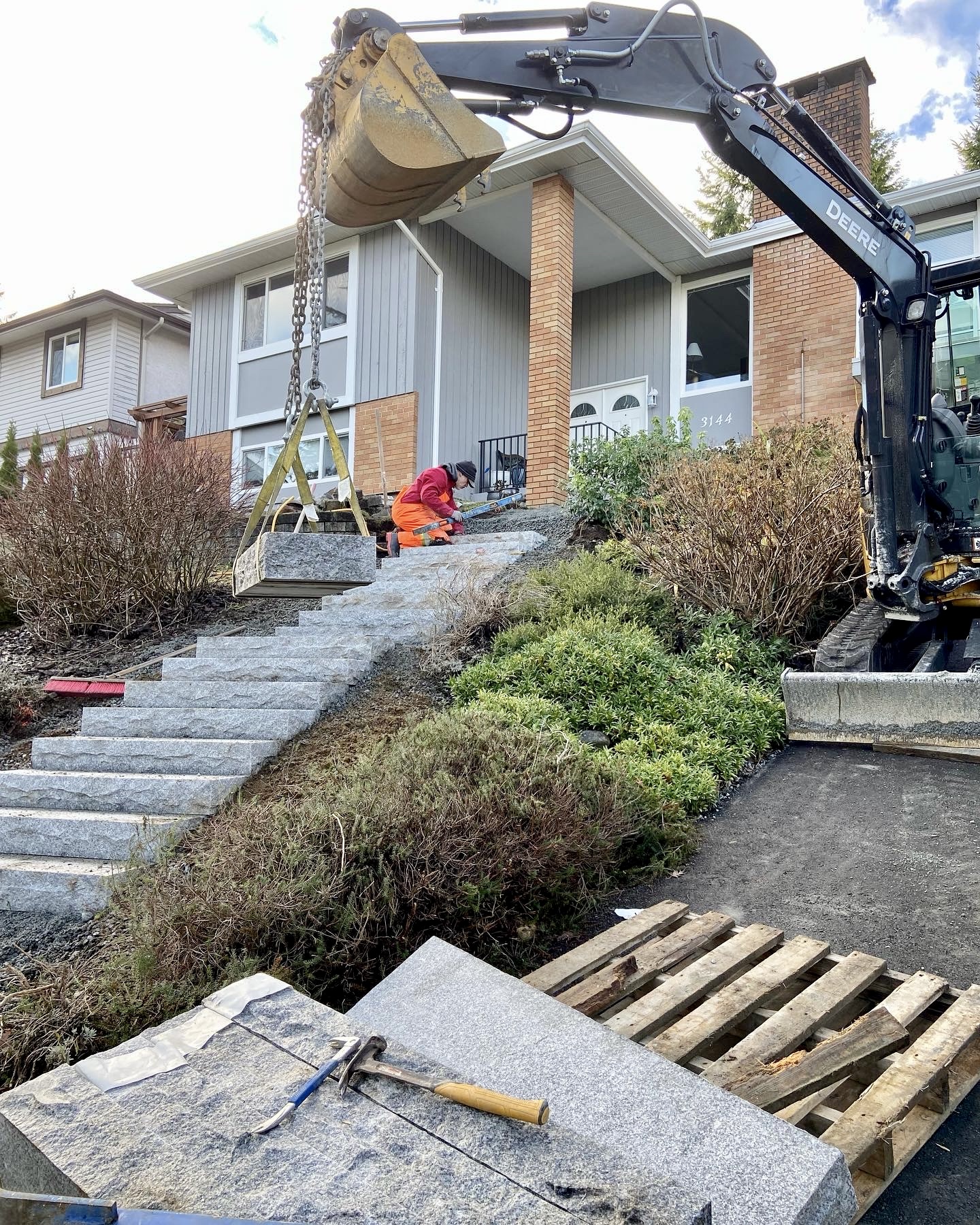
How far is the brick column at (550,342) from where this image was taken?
12.4 m

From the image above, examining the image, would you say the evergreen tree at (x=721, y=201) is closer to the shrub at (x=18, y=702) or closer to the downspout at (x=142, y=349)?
the downspout at (x=142, y=349)

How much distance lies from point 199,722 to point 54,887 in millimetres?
1730

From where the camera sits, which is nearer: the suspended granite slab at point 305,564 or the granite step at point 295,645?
the suspended granite slab at point 305,564

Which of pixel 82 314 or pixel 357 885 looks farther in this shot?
pixel 82 314

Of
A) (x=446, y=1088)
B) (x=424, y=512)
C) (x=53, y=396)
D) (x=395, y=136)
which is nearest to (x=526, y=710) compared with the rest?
(x=395, y=136)

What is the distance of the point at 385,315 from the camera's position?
14.7m

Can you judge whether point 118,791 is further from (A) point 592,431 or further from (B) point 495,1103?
(A) point 592,431

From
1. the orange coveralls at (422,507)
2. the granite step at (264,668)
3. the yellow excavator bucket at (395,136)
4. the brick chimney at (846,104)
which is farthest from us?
the brick chimney at (846,104)

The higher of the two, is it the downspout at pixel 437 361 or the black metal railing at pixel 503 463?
the downspout at pixel 437 361

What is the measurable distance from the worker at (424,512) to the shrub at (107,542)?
235 centimetres

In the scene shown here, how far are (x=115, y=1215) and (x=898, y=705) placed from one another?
5.92 meters

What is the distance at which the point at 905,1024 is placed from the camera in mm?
2908

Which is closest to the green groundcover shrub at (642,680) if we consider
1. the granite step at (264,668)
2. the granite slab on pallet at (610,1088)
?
the granite step at (264,668)

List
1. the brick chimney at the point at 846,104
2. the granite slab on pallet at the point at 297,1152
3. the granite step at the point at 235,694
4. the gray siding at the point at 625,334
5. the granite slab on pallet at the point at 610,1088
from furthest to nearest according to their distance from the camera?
1. the gray siding at the point at 625,334
2. the brick chimney at the point at 846,104
3. the granite step at the point at 235,694
4. the granite slab on pallet at the point at 610,1088
5. the granite slab on pallet at the point at 297,1152
